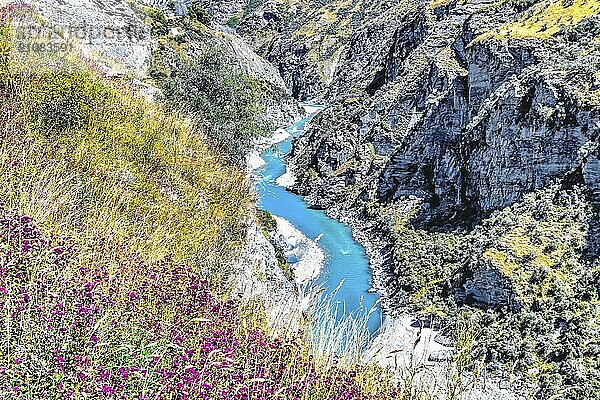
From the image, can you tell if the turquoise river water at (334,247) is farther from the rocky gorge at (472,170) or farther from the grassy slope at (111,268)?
the grassy slope at (111,268)

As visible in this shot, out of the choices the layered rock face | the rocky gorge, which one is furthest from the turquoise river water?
the layered rock face

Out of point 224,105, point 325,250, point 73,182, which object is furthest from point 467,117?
point 73,182

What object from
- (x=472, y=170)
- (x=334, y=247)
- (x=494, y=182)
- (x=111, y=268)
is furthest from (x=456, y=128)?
(x=111, y=268)

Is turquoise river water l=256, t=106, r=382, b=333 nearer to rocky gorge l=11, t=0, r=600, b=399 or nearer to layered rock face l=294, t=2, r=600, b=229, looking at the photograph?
rocky gorge l=11, t=0, r=600, b=399

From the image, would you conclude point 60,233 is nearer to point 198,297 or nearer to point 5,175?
point 5,175

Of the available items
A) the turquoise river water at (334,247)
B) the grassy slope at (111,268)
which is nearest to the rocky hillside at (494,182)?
the turquoise river water at (334,247)
